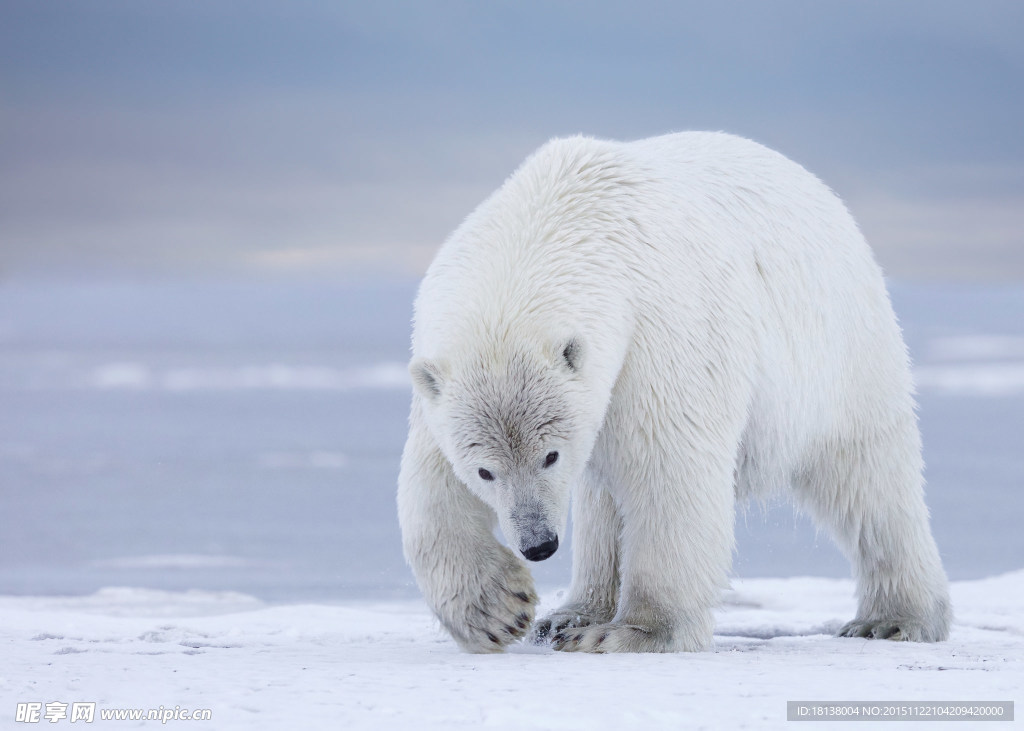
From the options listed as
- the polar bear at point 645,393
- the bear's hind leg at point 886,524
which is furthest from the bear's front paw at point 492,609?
the bear's hind leg at point 886,524

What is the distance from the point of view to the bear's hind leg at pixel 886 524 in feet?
19.9

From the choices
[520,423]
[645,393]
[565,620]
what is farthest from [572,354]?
[565,620]

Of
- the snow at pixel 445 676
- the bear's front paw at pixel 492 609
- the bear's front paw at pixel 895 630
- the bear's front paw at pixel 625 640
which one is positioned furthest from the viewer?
the bear's front paw at pixel 895 630

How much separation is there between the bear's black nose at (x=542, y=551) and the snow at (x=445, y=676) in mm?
400

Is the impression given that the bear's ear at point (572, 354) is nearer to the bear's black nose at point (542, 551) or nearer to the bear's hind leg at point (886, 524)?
the bear's black nose at point (542, 551)

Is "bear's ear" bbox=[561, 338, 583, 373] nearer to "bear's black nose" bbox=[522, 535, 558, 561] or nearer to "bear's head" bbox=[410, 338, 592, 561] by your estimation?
"bear's head" bbox=[410, 338, 592, 561]

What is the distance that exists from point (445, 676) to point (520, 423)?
96cm

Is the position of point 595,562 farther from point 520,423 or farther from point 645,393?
point 520,423

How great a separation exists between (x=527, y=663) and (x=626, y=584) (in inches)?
28.0

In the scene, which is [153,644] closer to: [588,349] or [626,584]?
[626,584]

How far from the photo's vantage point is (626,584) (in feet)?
16.9

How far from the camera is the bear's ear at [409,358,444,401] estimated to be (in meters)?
4.64

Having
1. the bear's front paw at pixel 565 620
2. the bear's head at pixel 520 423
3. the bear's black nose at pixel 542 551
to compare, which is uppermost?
the bear's head at pixel 520 423

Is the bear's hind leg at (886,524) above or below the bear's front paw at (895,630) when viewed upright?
above
